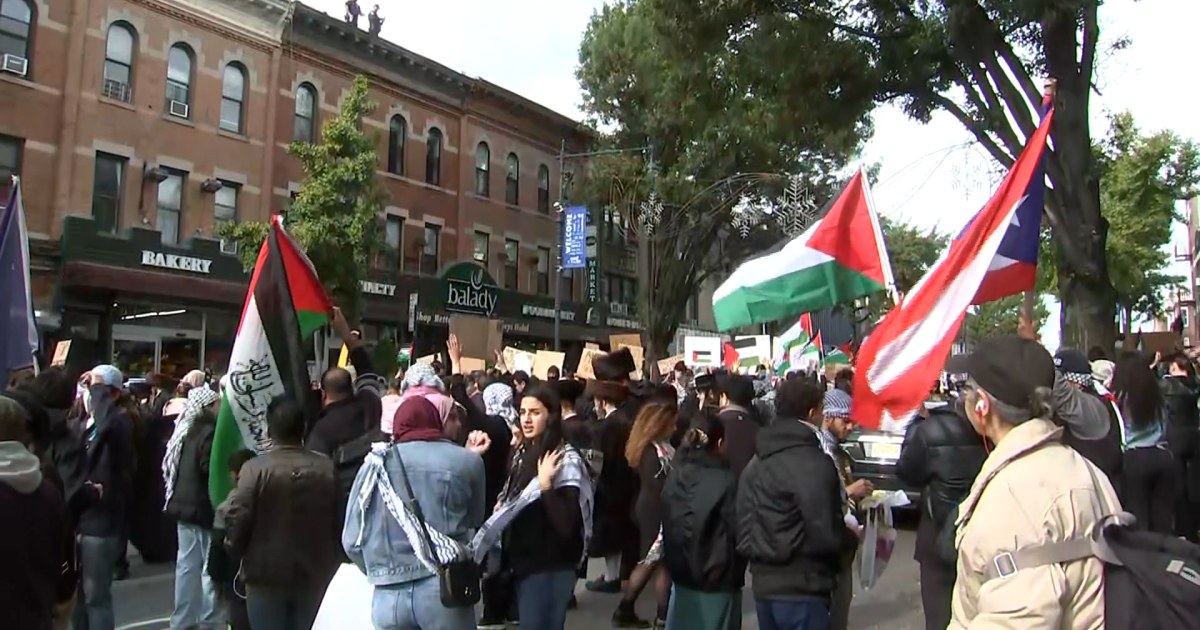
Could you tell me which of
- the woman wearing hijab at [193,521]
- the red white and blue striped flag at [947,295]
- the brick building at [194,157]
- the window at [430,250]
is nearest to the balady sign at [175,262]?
the brick building at [194,157]

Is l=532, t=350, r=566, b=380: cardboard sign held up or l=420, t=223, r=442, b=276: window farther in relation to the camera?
l=420, t=223, r=442, b=276: window

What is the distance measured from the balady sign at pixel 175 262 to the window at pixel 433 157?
27.5 ft

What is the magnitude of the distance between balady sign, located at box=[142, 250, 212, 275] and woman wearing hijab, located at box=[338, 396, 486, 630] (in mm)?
18166

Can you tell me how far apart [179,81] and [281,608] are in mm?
19862

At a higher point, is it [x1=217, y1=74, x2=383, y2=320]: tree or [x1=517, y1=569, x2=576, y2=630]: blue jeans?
[x1=217, y1=74, x2=383, y2=320]: tree

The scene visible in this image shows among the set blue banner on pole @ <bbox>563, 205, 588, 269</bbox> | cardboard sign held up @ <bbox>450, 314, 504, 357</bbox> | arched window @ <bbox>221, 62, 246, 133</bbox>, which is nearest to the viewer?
cardboard sign held up @ <bbox>450, 314, 504, 357</bbox>

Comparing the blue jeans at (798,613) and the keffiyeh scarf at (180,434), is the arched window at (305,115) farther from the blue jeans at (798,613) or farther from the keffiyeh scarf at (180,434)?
the blue jeans at (798,613)

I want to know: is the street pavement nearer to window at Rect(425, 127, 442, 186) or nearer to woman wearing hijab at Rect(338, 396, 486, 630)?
woman wearing hijab at Rect(338, 396, 486, 630)

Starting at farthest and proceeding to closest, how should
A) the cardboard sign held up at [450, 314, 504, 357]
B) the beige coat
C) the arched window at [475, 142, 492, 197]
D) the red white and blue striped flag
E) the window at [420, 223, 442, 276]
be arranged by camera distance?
the arched window at [475, 142, 492, 197]
the window at [420, 223, 442, 276]
the cardboard sign held up at [450, 314, 504, 357]
the red white and blue striped flag
the beige coat

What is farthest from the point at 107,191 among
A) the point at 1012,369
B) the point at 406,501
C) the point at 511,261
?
the point at 1012,369

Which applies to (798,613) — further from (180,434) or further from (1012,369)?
(180,434)

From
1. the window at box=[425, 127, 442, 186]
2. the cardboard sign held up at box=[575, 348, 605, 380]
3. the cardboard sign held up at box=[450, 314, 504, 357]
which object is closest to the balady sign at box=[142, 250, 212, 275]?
the cardboard sign held up at box=[450, 314, 504, 357]

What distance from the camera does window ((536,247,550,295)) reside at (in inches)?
1289

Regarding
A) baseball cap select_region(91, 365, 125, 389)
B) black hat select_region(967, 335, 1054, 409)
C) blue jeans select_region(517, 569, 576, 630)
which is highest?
black hat select_region(967, 335, 1054, 409)
